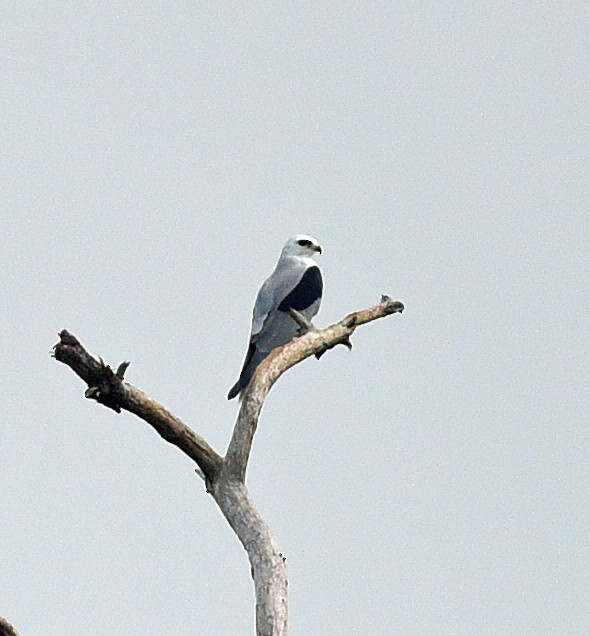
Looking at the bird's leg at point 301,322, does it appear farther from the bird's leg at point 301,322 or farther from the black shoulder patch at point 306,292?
the black shoulder patch at point 306,292

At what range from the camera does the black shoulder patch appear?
16.9 metres

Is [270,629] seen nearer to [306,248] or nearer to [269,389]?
[269,389]

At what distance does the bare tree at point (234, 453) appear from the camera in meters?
10.4

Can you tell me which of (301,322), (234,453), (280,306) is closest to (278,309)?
(280,306)

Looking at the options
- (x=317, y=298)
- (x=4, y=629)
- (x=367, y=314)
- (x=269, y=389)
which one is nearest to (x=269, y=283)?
(x=317, y=298)

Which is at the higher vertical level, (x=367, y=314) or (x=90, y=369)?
(x=367, y=314)

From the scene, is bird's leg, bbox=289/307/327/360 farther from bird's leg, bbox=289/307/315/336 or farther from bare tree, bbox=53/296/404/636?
bare tree, bbox=53/296/404/636

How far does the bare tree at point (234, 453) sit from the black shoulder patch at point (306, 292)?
4657 mm

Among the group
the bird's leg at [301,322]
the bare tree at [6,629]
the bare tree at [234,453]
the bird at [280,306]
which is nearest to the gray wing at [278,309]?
the bird at [280,306]

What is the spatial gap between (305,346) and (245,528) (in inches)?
91.5

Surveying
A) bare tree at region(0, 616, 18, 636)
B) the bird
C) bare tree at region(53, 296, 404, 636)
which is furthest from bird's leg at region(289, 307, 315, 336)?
bare tree at region(0, 616, 18, 636)

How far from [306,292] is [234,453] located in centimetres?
611

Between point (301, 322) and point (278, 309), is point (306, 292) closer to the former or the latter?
point (278, 309)

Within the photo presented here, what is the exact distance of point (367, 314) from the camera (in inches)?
543
